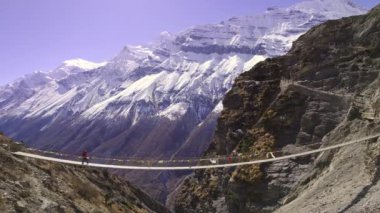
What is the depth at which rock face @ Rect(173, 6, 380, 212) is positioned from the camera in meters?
39.4

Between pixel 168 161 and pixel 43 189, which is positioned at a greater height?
pixel 43 189

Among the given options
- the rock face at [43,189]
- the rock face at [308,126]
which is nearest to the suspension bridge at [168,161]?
the rock face at [43,189]

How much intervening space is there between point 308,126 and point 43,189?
2818 cm

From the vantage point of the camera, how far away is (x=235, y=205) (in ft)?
189

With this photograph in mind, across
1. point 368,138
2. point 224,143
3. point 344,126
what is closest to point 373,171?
point 368,138

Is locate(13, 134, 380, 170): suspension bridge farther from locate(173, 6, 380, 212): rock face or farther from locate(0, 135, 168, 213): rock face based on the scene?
locate(173, 6, 380, 212): rock face

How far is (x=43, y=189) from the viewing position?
37125mm

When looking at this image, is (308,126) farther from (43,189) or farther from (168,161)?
(43,189)

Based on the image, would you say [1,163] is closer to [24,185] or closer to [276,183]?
[24,185]

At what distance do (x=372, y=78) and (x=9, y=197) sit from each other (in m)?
36.8

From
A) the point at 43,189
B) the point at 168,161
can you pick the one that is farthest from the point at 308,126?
the point at 43,189

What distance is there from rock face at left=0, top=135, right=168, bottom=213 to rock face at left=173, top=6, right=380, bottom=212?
14.8 m

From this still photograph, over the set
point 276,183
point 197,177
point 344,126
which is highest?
point 344,126

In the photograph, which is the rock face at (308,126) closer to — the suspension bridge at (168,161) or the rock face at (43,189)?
the suspension bridge at (168,161)
